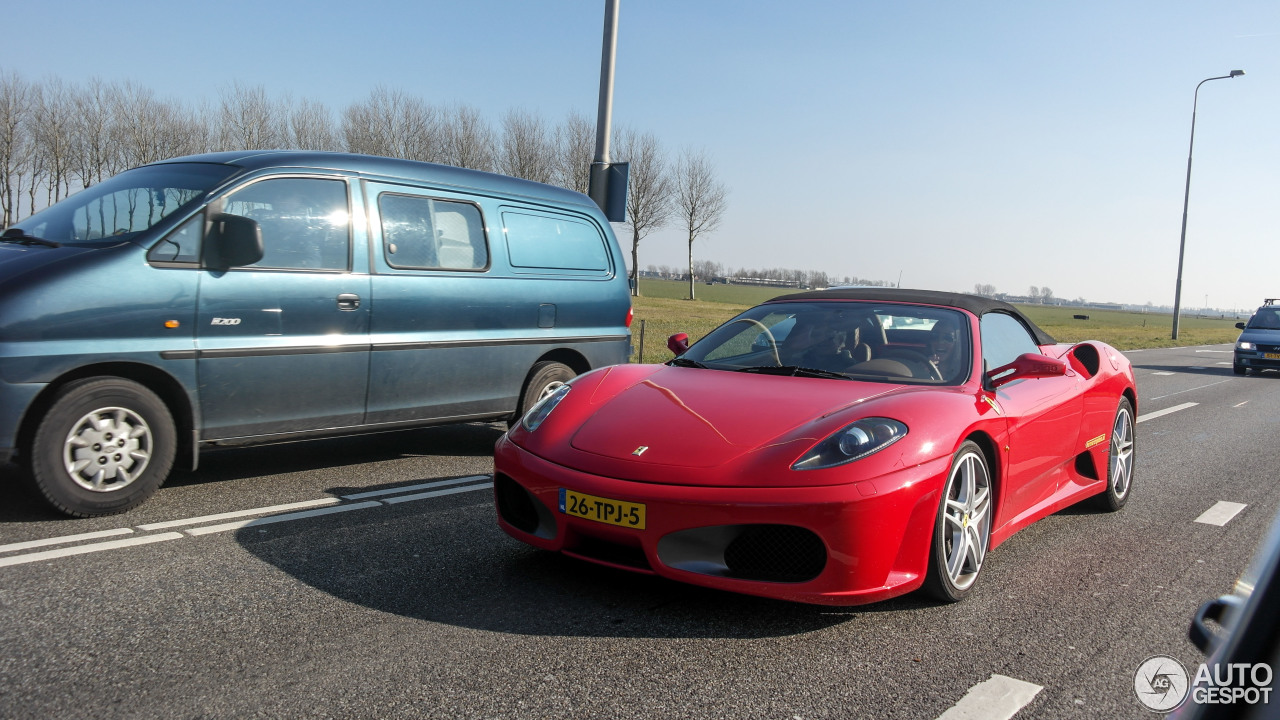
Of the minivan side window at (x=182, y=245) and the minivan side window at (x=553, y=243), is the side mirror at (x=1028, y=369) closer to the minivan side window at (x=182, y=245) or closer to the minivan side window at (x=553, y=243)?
the minivan side window at (x=553, y=243)

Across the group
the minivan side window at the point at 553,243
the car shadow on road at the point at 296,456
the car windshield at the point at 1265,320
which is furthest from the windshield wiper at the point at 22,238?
the car windshield at the point at 1265,320

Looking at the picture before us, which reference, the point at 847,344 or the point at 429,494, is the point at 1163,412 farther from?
the point at 429,494

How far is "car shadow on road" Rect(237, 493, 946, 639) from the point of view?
341 centimetres

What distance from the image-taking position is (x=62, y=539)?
420cm

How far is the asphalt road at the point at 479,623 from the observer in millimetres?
2764

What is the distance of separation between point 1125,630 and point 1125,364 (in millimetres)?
2958

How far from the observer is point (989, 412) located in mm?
4031

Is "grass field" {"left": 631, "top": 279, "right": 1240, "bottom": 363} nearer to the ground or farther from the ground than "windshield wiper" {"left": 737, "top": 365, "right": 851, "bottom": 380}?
nearer to the ground

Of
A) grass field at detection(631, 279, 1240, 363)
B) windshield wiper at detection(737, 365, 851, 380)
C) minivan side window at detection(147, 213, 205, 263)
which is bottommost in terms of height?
grass field at detection(631, 279, 1240, 363)

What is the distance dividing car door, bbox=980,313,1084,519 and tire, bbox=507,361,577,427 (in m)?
3.21

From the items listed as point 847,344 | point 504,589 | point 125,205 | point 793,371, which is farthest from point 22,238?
point 847,344

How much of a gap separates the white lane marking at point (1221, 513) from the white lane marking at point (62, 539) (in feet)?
18.6

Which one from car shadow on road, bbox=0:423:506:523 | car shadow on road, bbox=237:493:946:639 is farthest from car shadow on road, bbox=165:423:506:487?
car shadow on road, bbox=237:493:946:639

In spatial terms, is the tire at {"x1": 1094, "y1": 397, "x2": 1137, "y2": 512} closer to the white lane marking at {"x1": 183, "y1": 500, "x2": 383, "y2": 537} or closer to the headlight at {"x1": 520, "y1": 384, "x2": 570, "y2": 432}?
the headlight at {"x1": 520, "y1": 384, "x2": 570, "y2": 432}
